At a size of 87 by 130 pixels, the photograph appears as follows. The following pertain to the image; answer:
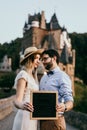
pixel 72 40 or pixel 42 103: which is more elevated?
pixel 72 40

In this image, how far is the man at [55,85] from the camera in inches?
260

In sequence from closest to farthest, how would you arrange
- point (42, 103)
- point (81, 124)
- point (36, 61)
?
point (42, 103) → point (36, 61) → point (81, 124)

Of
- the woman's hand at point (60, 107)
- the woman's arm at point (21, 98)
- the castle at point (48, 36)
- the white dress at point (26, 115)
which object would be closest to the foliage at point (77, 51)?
the castle at point (48, 36)

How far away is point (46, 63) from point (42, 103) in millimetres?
554

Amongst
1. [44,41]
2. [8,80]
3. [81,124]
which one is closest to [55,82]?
[81,124]

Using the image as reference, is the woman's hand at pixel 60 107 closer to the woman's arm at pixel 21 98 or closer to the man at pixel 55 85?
the man at pixel 55 85

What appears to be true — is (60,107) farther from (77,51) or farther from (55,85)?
(77,51)

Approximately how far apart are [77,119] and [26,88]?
52.6 feet

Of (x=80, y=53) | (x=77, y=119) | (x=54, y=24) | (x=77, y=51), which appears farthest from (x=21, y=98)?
(x=77, y=51)

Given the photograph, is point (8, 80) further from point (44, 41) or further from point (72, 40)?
point (72, 40)

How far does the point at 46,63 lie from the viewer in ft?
22.3

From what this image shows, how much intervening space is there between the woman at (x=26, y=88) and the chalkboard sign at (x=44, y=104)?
8cm

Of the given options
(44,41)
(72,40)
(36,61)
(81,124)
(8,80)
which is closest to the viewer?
(36,61)

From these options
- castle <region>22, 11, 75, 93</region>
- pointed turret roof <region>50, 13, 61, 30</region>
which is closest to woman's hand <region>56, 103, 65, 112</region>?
castle <region>22, 11, 75, 93</region>
